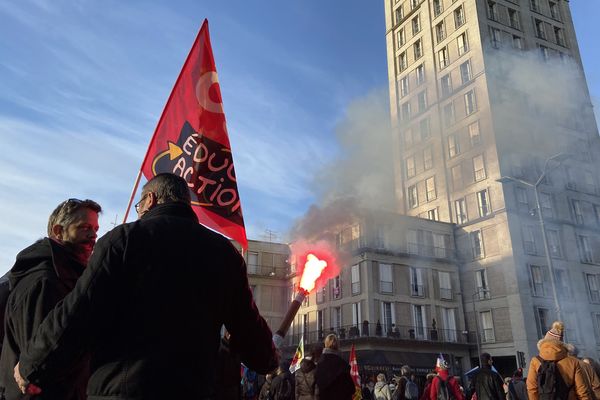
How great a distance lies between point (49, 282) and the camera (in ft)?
7.68

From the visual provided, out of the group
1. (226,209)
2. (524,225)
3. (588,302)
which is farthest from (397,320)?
(226,209)

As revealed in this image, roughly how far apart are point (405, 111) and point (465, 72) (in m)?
7.69

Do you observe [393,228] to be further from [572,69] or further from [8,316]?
[8,316]

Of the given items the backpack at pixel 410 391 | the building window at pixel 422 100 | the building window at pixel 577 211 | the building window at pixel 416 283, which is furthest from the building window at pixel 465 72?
the backpack at pixel 410 391

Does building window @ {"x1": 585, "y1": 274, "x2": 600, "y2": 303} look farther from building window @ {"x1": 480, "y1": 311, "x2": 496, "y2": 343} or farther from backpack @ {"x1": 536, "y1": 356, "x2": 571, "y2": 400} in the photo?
backpack @ {"x1": 536, "y1": 356, "x2": 571, "y2": 400}

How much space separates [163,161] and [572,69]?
163 feet

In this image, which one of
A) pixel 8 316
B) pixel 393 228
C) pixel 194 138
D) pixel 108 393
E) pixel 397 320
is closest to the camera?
pixel 108 393

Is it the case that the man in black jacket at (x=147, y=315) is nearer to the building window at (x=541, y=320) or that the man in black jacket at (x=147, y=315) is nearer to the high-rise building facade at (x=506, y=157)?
the high-rise building facade at (x=506, y=157)

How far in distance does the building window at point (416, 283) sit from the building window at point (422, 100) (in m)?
17.3

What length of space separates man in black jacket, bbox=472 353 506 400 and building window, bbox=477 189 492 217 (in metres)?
30.9

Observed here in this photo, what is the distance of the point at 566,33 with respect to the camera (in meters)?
46.3

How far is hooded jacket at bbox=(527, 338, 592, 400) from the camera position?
207 inches

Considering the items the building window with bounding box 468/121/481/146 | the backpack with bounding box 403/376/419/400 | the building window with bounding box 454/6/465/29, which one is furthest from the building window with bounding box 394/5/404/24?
the backpack with bounding box 403/376/419/400

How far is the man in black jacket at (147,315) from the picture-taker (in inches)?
68.0
